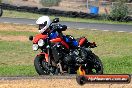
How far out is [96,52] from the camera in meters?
22.3

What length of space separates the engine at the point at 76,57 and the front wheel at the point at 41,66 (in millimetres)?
510

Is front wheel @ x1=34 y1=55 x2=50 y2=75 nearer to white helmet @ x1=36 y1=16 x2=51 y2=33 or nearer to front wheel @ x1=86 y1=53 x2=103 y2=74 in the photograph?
white helmet @ x1=36 y1=16 x2=51 y2=33

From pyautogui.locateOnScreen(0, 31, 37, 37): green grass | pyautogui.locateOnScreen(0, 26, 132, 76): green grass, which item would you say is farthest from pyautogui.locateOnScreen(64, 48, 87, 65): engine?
pyautogui.locateOnScreen(0, 31, 37, 37): green grass

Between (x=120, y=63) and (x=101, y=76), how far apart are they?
920cm

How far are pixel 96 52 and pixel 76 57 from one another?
1061cm

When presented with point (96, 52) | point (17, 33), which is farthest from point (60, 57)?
point (17, 33)

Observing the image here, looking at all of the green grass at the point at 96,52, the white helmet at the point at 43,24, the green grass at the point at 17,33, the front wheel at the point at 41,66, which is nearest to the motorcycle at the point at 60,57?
the front wheel at the point at 41,66

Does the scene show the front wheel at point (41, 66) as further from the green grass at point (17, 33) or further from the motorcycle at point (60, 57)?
the green grass at point (17, 33)

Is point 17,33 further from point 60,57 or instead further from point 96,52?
point 60,57

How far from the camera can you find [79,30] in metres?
33.1

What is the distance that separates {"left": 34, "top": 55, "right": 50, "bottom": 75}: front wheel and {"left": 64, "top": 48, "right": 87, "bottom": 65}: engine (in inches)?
20.1

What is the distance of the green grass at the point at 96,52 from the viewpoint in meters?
14.5

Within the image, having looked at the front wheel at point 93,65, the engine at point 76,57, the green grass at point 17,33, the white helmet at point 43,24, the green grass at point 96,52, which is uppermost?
the white helmet at point 43,24

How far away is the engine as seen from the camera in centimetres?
1172
